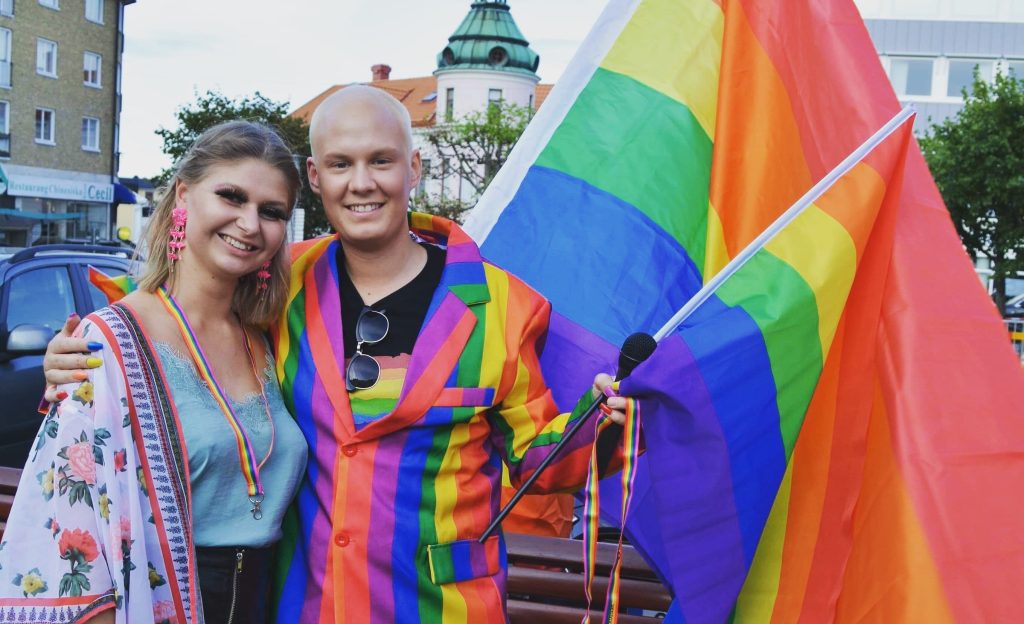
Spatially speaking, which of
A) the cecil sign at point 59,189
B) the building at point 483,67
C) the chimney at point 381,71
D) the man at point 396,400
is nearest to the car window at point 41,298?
the man at point 396,400

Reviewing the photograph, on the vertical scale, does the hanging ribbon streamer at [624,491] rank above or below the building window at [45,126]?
below

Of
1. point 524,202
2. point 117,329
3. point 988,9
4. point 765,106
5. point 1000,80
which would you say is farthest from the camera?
point 988,9

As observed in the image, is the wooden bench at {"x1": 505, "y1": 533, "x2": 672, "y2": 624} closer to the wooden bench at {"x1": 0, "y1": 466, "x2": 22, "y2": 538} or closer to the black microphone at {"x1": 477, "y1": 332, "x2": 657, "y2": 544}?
the black microphone at {"x1": 477, "y1": 332, "x2": 657, "y2": 544}

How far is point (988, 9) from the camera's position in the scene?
160 feet

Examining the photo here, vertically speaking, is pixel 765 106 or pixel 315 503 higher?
pixel 765 106

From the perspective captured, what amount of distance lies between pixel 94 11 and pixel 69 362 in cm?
4228

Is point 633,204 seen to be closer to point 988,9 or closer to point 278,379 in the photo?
point 278,379

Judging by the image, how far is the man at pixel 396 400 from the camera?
7.83 feet

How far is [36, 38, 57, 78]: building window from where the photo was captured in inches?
1486

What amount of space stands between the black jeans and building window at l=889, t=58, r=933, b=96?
51508 mm

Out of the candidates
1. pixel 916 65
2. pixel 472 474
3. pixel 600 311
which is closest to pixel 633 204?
pixel 600 311

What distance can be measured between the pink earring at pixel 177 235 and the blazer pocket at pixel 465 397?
73 centimetres

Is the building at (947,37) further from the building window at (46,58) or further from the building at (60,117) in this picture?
the building window at (46,58)

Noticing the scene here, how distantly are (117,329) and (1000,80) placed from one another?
29526mm
